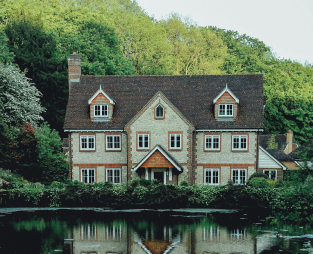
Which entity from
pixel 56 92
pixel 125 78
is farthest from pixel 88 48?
pixel 125 78

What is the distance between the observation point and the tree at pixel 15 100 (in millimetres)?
52688

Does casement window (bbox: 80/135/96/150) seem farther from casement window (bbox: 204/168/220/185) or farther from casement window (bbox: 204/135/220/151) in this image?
casement window (bbox: 204/168/220/185)

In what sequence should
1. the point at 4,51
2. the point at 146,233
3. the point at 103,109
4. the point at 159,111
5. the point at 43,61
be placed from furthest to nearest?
the point at 43,61 < the point at 4,51 < the point at 103,109 < the point at 159,111 < the point at 146,233

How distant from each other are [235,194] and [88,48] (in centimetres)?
3524

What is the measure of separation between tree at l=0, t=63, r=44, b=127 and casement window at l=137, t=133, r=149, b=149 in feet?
38.9

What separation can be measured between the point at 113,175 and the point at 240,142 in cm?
1108

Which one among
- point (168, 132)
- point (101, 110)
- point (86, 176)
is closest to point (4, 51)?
point (101, 110)

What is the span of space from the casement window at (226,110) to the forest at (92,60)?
12.9m

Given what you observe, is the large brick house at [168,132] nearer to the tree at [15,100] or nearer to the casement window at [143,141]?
the casement window at [143,141]

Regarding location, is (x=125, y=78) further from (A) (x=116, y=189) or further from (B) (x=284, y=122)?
(B) (x=284, y=122)

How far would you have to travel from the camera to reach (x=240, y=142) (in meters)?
48.5

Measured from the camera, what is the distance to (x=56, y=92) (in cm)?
6688

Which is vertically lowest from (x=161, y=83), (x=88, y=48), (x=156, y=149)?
(x=156, y=149)

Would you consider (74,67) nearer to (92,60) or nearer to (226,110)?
(226,110)
